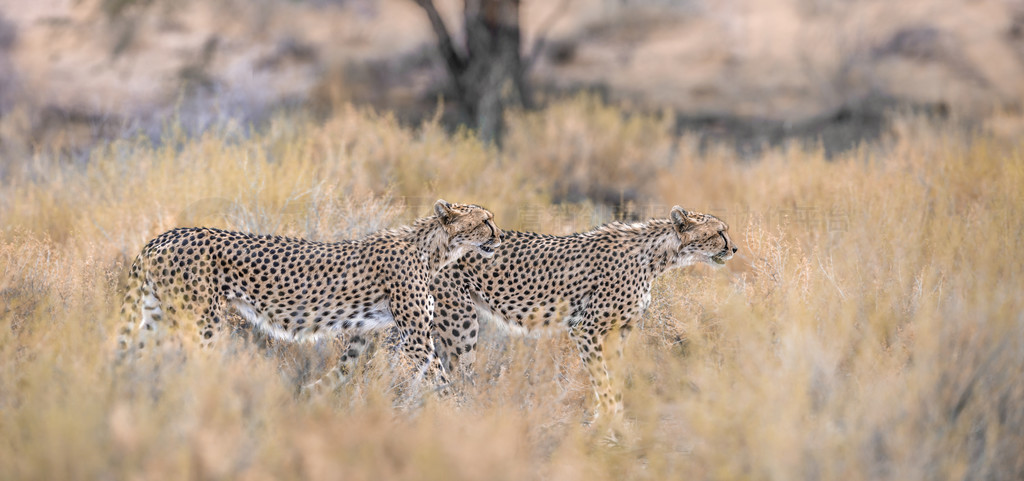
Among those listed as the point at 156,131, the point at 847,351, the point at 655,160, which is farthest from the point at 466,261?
the point at 156,131

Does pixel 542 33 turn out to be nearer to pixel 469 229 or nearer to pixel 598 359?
pixel 469 229

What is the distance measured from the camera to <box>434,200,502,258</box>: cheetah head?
4.18m

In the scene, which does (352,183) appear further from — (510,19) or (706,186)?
(510,19)

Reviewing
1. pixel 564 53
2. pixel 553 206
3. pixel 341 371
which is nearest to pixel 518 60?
pixel 564 53

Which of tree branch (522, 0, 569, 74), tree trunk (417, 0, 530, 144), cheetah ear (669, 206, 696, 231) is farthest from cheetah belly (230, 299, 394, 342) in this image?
tree branch (522, 0, 569, 74)

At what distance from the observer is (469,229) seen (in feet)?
13.8

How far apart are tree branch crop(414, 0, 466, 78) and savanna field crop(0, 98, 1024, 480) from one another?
320 centimetres

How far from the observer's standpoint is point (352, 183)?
6.64 m

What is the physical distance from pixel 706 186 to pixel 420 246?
4565mm

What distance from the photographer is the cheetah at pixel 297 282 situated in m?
3.77

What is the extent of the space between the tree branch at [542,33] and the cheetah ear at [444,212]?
6.96 metres

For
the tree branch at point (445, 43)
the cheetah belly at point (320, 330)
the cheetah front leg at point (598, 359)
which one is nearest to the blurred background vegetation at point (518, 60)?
the tree branch at point (445, 43)

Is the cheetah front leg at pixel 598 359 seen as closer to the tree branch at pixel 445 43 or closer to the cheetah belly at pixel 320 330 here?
the cheetah belly at pixel 320 330

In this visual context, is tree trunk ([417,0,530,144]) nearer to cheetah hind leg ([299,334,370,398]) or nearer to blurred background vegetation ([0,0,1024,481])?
blurred background vegetation ([0,0,1024,481])
